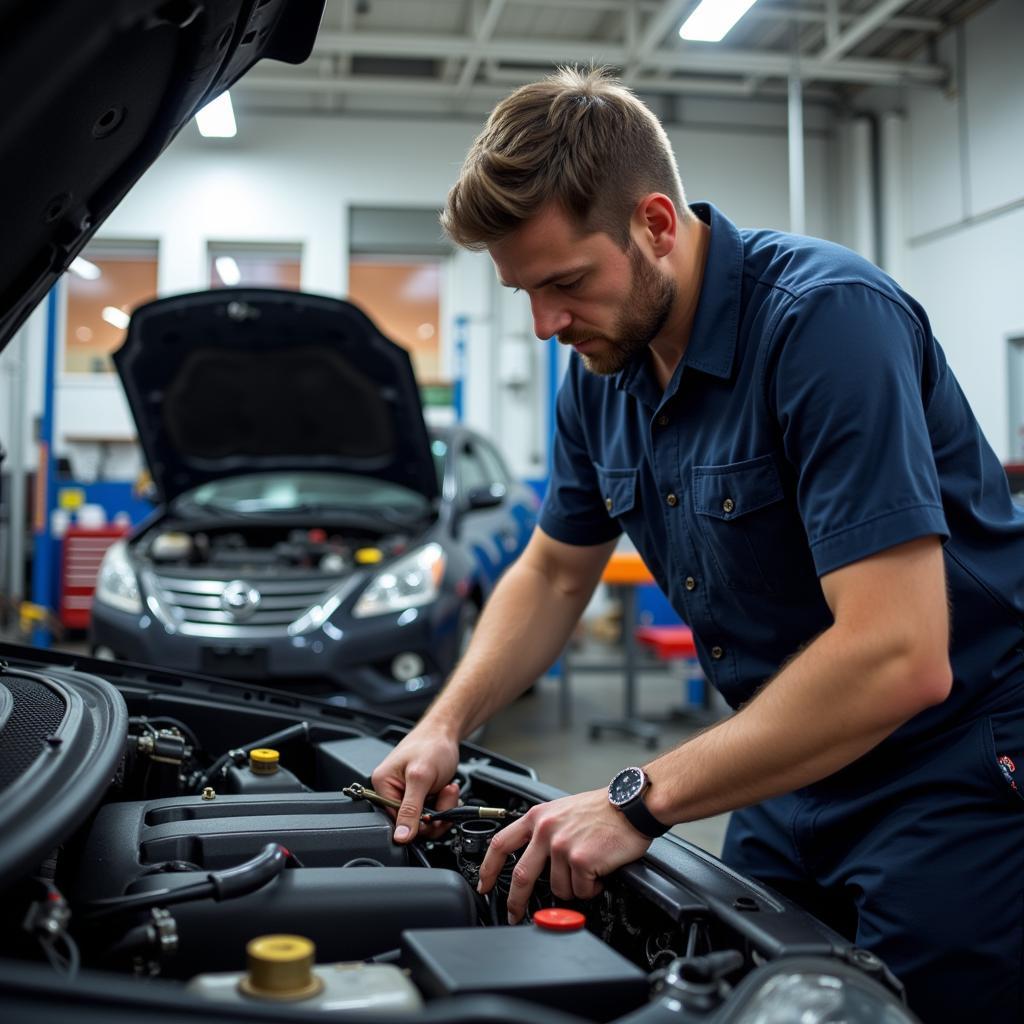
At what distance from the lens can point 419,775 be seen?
51.2 inches

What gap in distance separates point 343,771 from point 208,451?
9.47 ft

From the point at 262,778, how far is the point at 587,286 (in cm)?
75

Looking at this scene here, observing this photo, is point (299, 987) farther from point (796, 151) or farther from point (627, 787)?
point (796, 151)

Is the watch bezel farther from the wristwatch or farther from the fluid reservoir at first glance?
the fluid reservoir

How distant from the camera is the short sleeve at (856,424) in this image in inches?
41.3

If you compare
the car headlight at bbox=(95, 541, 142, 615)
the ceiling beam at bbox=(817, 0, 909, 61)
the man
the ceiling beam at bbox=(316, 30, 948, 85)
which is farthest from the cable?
the ceiling beam at bbox=(817, 0, 909, 61)

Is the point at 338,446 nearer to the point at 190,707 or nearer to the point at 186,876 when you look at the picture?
the point at 190,707

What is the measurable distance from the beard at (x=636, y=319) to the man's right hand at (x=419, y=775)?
1.80 feet

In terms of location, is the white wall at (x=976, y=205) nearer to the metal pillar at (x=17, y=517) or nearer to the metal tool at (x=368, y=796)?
the metal pillar at (x=17, y=517)

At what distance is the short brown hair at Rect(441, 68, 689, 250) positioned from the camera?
1.23 m

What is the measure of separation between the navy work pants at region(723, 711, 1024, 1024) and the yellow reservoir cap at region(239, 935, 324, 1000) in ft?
2.46

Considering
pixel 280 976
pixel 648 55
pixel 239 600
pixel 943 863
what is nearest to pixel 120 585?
pixel 239 600

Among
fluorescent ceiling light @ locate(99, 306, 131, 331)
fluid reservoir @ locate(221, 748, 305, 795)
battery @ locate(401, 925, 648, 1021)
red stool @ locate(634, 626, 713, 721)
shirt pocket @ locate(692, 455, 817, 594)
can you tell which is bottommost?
red stool @ locate(634, 626, 713, 721)

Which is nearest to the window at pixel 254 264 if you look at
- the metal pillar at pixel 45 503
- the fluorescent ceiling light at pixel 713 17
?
the metal pillar at pixel 45 503
